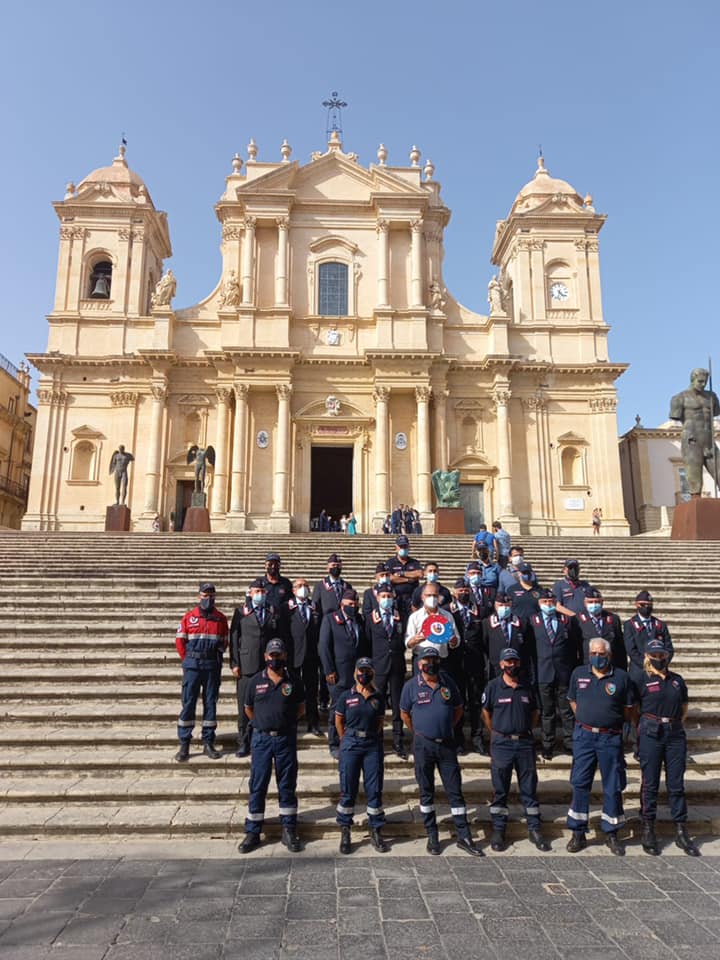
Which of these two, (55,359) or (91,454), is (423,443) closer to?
(91,454)

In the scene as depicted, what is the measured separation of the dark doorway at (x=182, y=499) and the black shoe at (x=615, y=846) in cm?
2444

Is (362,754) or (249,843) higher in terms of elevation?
(362,754)

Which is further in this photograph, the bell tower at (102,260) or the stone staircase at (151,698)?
the bell tower at (102,260)

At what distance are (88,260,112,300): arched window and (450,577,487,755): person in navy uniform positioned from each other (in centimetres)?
2803

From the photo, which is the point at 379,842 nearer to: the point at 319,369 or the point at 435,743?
the point at 435,743

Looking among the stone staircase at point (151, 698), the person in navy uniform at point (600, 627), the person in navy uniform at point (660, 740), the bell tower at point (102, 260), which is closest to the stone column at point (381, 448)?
the stone staircase at point (151, 698)

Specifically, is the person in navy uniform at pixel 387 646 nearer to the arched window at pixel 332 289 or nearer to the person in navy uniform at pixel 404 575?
the person in navy uniform at pixel 404 575

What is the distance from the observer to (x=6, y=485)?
127ft

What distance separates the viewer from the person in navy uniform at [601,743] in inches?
220

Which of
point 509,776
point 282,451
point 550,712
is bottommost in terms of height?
point 509,776

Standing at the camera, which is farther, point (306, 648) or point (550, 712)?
point (306, 648)

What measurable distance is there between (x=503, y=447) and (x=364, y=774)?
24.2 meters

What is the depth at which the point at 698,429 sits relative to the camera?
58.9 ft

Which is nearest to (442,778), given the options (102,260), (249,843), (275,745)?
(275,745)
